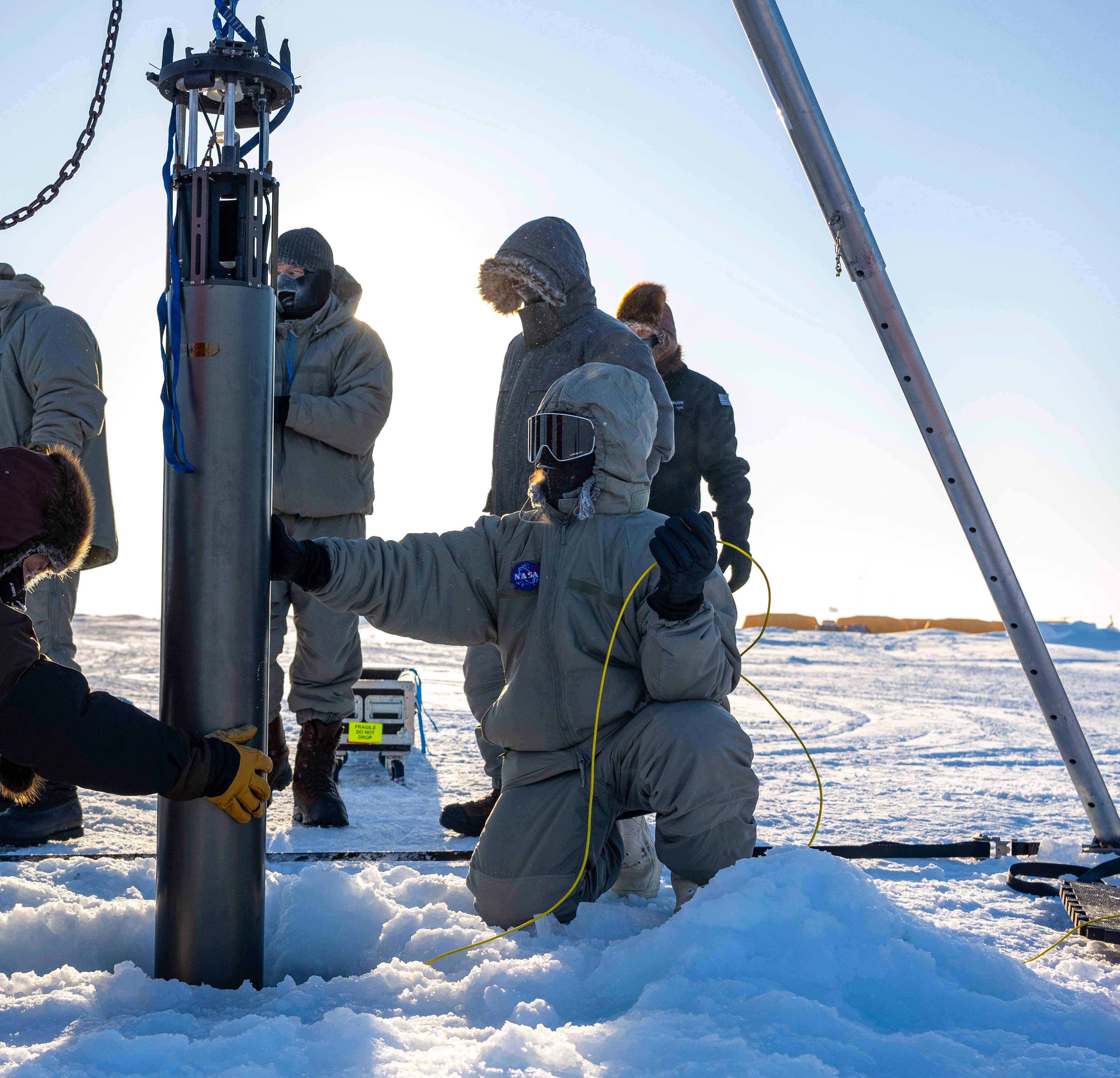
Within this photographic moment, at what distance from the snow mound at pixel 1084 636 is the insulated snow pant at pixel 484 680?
15.5 meters

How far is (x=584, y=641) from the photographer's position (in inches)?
92.5

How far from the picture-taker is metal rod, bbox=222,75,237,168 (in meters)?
1.86

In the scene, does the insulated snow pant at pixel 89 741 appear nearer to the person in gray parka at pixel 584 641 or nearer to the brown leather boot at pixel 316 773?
the person in gray parka at pixel 584 641

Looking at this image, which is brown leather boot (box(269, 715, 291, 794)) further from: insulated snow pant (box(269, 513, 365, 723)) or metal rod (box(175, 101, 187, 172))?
metal rod (box(175, 101, 187, 172))

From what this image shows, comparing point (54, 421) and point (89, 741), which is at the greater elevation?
point (54, 421)

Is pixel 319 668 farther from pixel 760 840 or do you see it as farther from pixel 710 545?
pixel 710 545

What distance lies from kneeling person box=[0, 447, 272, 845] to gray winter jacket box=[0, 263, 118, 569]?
137 cm

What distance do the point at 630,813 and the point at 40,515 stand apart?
56.8 inches

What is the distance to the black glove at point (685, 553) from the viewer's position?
2064 millimetres

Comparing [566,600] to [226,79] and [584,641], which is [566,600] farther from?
[226,79]

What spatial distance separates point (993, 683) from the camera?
10414 millimetres

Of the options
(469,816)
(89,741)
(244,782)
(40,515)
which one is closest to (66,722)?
(89,741)

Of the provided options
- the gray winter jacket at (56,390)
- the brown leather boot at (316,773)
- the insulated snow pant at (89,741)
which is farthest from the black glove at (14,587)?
the brown leather boot at (316,773)

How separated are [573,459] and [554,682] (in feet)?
1.72
